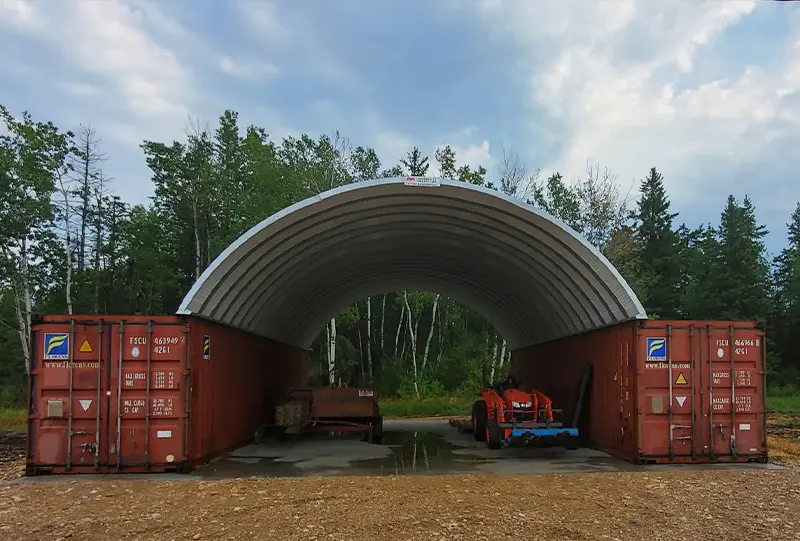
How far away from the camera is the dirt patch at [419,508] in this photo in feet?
23.6

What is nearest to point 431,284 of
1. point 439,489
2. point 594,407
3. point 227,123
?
point 594,407

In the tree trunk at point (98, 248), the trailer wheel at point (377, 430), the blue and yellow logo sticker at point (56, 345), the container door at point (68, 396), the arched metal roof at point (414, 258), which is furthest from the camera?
the tree trunk at point (98, 248)

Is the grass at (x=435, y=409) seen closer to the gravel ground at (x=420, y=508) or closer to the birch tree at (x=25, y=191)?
the birch tree at (x=25, y=191)

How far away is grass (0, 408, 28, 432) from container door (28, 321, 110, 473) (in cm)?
1042

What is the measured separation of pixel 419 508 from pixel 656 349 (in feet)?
19.1

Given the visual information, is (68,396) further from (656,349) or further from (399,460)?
(656,349)

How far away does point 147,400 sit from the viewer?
11320mm

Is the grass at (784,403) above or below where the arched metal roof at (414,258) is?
below

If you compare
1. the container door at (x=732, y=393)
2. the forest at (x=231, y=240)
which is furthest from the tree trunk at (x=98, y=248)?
the container door at (x=732, y=393)

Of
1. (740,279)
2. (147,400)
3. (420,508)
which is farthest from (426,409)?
(740,279)

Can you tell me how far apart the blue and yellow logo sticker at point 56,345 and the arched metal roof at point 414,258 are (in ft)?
6.30

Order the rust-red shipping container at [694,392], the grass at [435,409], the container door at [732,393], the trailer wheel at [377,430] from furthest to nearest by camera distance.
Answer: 1. the grass at [435,409]
2. the trailer wheel at [377,430]
3. the container door at [732,393]
4. the rust-red shipping container at [694,392]

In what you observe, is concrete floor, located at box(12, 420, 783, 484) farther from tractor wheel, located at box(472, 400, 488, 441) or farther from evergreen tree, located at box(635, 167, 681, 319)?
evergreen tree, located at box(635, 167, 681, 319)

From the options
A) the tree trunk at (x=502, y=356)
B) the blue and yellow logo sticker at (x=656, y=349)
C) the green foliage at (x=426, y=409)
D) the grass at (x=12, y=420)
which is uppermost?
the blue and yellow logo sticker at (x=656, y=349)
